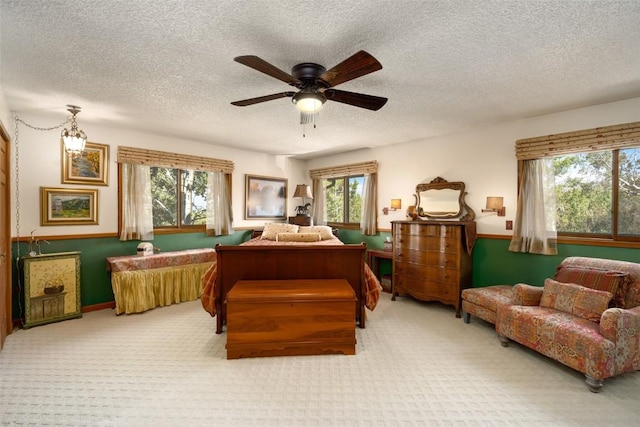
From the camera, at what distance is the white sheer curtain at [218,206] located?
499 cm

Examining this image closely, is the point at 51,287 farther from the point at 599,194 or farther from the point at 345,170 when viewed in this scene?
the point at 599,194

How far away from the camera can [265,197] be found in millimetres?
5805

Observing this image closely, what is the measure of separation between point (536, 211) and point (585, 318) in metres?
1.50

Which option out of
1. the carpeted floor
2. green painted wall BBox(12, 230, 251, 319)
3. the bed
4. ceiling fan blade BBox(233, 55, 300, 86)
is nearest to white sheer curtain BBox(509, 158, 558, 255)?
the carpeted floor

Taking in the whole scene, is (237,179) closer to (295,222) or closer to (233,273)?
(295,222)

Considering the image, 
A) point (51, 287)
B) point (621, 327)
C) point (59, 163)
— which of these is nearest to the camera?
point (621, 327)

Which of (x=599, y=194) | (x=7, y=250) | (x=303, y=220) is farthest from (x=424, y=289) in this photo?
(x=7, y=250)

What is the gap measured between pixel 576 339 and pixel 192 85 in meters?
3.92

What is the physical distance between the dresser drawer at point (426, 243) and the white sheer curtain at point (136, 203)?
12.4 feet

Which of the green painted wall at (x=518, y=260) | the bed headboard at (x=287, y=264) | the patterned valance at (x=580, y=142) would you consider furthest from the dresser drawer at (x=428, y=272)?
the patterned valance at (x=580, y=142)

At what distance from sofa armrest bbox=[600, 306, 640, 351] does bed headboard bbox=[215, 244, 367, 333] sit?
197cm

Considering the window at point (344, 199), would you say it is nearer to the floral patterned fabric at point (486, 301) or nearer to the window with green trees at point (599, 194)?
the floral patterned fabric at point (486, 301)

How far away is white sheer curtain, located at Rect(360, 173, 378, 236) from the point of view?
17.3 ft

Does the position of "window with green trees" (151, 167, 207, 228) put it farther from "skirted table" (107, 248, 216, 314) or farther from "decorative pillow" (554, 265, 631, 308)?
"decorative pillow" (554, 265, 631, 308)
